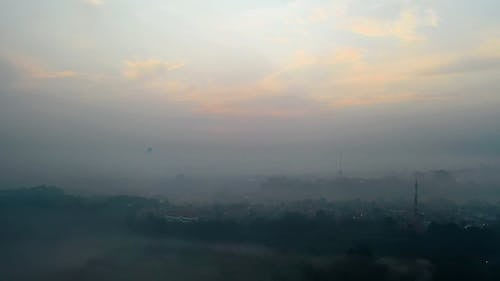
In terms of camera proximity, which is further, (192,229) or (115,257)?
(192,229)

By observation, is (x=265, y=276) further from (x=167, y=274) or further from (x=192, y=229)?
(x=192, y=229)

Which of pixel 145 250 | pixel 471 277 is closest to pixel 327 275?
pixel 471 277

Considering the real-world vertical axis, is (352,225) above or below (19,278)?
above

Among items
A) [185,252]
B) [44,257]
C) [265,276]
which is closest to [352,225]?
[265,276]

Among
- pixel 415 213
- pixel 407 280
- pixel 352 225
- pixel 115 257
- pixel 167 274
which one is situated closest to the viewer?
pixel 407 280

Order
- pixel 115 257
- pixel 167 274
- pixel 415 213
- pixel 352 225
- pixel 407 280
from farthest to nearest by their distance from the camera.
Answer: pixel 415 213, pixel 352 225, pixel 115 257, pixel 167 274, pixel 407 280

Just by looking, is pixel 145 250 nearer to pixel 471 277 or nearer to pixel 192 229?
pixel 192 229
